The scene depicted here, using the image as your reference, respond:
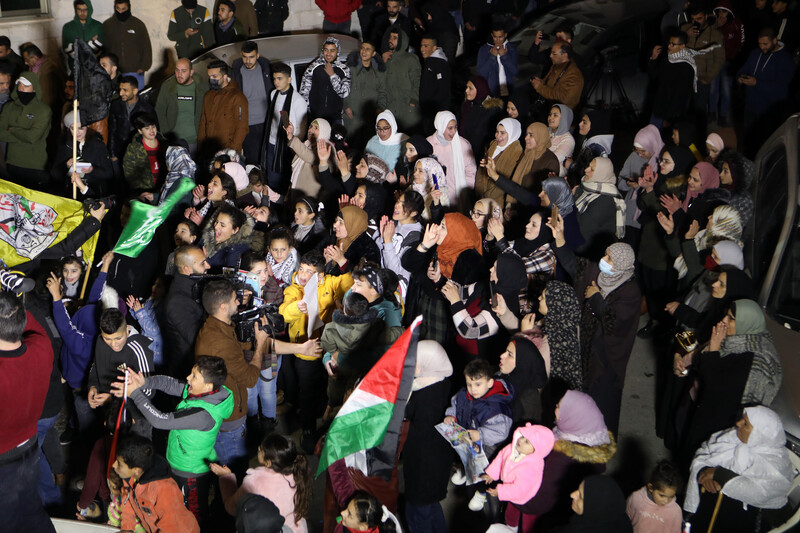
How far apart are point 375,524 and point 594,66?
10389 mm

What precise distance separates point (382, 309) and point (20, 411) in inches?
99.3

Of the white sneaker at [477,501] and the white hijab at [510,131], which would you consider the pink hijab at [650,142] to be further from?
the white sneaker at [477,501]

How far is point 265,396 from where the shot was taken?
23.2ft

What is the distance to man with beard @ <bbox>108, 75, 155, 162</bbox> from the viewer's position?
9.91 meters

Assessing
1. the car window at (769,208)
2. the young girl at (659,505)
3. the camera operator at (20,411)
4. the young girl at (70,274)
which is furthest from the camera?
the young girl at (70,274)

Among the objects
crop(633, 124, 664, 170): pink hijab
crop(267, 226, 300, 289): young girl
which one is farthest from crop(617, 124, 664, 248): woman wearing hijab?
crop(267, 226, 300, 289): young girl

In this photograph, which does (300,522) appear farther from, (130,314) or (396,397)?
(130,314)

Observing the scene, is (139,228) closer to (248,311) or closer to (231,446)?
(248,311)

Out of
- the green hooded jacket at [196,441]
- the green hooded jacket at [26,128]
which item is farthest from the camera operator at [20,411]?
the green hooded jacket at [26,128]

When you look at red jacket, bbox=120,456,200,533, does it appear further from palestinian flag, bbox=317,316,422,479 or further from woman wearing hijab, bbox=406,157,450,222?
woman wearing hijab, bbox=406,157,450,222

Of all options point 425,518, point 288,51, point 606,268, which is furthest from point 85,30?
point 425,518

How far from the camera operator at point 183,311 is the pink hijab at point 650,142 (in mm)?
5201

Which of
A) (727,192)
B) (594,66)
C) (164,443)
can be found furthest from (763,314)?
(594,66)

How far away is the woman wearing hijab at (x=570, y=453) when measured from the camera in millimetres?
5383
